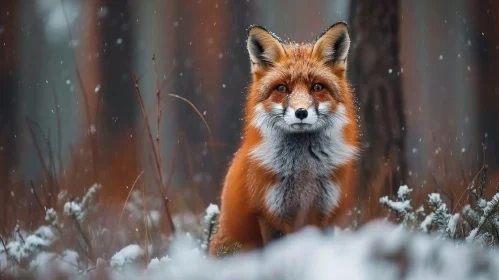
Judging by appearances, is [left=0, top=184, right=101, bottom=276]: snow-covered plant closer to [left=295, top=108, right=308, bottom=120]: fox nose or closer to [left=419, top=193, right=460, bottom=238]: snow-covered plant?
[left=295, top=108, right=308, bottom=120]: fox nose

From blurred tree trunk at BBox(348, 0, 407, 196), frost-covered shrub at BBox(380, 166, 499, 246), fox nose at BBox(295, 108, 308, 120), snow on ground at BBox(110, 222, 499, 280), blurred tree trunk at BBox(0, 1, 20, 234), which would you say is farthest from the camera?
blurred tree trunk at BBox(0, 1, 20, 234)

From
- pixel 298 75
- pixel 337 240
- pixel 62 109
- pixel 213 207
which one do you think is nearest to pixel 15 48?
pixel 62 109

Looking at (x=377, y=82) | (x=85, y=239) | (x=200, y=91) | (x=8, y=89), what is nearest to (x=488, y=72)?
(x=377, y=82)

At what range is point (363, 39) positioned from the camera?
486 centimetres

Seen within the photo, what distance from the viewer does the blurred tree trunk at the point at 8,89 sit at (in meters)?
5.26

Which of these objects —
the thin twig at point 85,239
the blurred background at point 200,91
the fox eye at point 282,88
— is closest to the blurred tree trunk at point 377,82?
the blurred background at point 200,91

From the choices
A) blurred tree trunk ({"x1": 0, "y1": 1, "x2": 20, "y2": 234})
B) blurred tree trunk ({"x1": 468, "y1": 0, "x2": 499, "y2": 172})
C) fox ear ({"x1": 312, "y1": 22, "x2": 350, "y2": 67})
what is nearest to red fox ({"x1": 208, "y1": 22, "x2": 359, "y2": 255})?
fox ear ({"x1": 312, "y1": 22, "x2": 350, "y2": 67})

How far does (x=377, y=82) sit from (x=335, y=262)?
2410 millimetres

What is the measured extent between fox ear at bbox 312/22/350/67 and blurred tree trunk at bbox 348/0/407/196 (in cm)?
159

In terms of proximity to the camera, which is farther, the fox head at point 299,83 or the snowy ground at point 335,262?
the fox head at point 299,83

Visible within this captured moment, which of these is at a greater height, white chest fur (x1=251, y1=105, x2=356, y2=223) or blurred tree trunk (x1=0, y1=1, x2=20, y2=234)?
blurred tree trunk (x1=0, y1=1, x2=20, y2=234)

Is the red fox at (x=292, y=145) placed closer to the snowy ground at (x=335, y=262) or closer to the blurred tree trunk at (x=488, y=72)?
the snowy ground at (x=335, y=262)

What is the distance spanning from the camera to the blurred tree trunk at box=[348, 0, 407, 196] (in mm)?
4836

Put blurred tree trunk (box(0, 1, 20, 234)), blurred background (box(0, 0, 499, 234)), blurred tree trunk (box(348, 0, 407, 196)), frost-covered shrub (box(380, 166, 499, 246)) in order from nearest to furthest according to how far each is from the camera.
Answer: frost-covered shrub (box(380, 166, 499, 246)) → blurred background (box(0, 0, 499, 234)) → blurred tree trunk (box(348, 0, 407, 196)) → blurred tree trunk (box(0, 1, 20, 234))
